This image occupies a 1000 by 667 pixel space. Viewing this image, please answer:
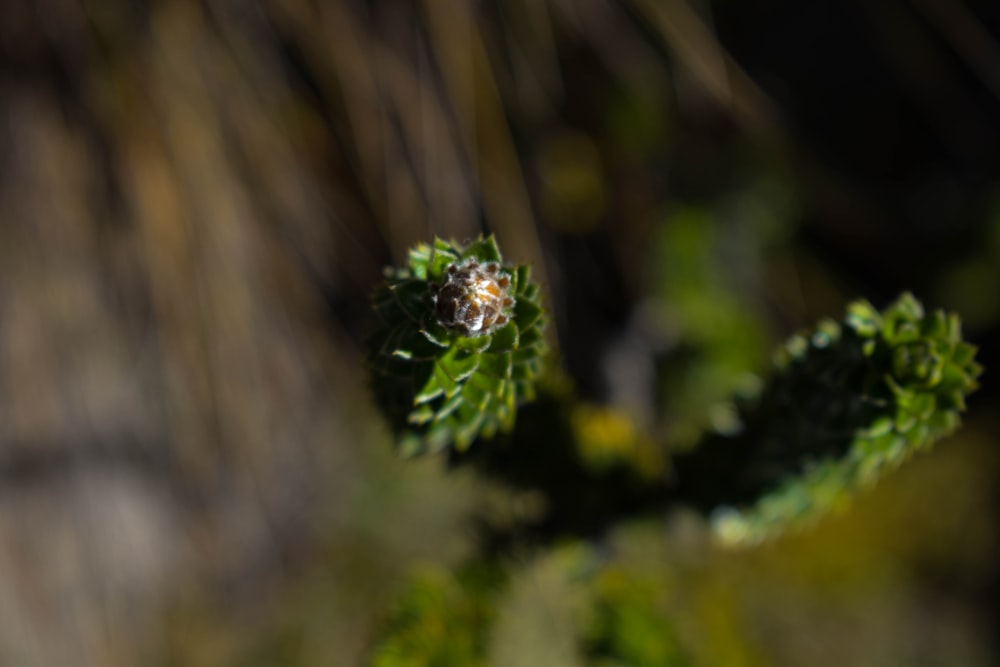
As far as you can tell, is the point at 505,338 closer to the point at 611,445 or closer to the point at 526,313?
the point at 526,313

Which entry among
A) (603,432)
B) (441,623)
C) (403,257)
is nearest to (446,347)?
(441,623)

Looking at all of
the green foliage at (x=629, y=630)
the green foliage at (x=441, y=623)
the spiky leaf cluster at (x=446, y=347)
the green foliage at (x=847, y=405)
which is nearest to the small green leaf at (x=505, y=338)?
the spiky leaf cluster at (x=446, y=347)

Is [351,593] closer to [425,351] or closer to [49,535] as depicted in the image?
[49,535]

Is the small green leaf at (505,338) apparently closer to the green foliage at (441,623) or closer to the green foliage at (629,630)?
the green foliage at (441,623)

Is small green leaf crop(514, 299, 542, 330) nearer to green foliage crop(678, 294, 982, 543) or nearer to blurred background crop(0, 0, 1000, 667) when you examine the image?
green foliage crop(678, 294, 982, 543)

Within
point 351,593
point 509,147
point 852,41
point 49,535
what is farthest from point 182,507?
point 852,41
